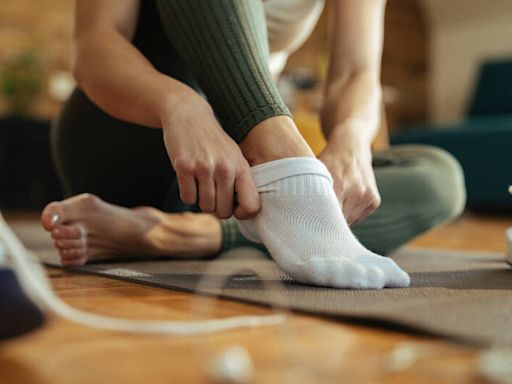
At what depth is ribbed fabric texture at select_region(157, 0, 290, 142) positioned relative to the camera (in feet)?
2.36

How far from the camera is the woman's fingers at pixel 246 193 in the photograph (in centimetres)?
68

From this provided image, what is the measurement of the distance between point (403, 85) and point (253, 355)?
4360mm

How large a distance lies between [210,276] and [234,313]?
234 mm

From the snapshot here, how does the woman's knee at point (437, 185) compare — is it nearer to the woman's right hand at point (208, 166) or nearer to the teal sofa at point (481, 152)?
the woman's right hand at point (208, 166)

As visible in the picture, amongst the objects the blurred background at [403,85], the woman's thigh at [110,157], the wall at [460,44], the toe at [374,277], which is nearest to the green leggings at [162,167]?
the woman's thigh at [110,157]

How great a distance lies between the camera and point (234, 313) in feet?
1.82

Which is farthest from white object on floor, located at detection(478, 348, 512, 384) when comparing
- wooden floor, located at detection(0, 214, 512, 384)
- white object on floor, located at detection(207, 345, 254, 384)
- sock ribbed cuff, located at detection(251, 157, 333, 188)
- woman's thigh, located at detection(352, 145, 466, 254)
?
woman's thigh, located at detection(352, 145, 466, 254)

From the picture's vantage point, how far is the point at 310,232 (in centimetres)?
66

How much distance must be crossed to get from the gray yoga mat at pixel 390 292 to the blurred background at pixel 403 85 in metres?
0.88

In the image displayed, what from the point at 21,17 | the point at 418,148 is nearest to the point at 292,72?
the point at 21,17

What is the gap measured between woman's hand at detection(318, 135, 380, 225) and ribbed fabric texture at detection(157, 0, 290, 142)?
13 centimetres

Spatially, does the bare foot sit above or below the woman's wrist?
below

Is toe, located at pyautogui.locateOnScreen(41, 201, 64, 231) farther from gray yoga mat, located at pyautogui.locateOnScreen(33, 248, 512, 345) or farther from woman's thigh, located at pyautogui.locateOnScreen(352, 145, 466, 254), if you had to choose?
woman's thigh, located at pyautogui.locateOnScreen(352, 145, 466, 254)

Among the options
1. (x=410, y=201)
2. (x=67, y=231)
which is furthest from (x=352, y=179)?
(x=67, y=231)
